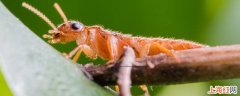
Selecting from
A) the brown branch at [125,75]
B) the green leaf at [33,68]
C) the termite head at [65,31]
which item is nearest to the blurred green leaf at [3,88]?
the green leaf at [33,68]

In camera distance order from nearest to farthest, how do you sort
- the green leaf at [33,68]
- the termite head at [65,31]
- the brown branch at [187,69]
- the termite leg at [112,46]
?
the green leaf at [33,68], the brown branch at [187,69], the termite leg at [112,46], the termite head at [65,31]

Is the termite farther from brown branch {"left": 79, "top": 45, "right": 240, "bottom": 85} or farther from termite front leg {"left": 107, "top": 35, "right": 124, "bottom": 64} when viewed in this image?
brown branch {"left": 79, "top": 45, "right": 240, "bottom": 85}

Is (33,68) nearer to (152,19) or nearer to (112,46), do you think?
(112,46)

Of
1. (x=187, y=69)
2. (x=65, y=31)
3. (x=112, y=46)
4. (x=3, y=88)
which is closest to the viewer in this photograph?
(x=3, y=88)

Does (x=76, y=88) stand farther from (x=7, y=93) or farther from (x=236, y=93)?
(x=236, y=93)

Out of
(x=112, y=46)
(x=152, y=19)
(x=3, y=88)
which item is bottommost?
(x=3, y=88)

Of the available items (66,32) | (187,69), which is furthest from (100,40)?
(187,69)

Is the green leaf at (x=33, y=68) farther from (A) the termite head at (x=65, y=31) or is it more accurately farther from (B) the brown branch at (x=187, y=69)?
(A) the termite head at (x=65, y=31)

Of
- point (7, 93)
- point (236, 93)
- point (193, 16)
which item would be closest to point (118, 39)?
point (193, 16)
